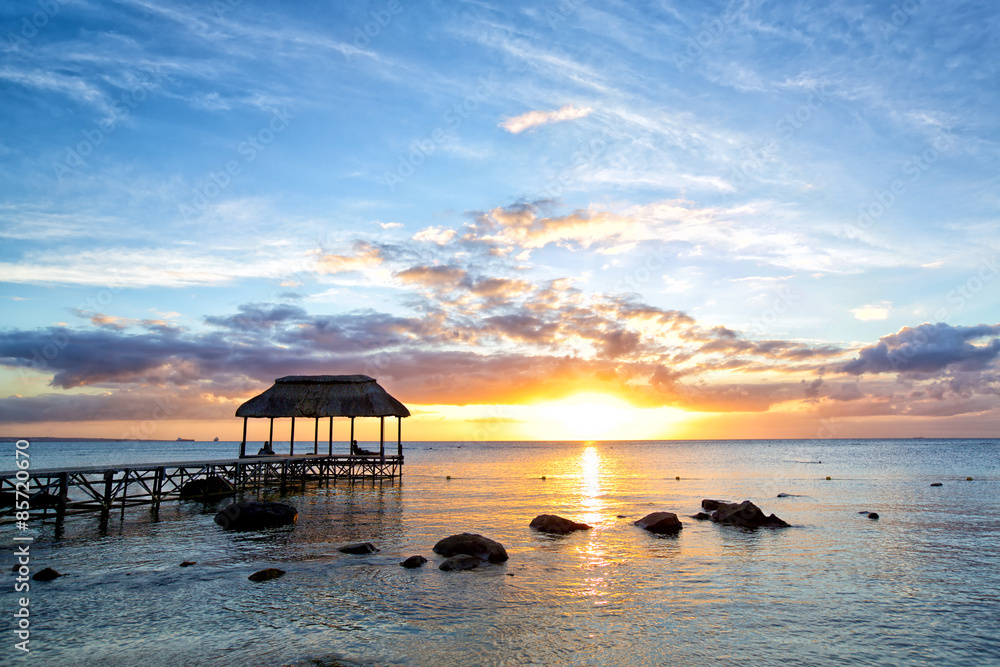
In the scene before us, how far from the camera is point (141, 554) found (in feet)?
62.6

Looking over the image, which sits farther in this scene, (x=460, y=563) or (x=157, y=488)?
(x=157, y=488)

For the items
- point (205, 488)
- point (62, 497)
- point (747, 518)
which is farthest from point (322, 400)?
point (747, 518)

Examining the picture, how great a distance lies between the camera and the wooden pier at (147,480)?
2712 centimetres

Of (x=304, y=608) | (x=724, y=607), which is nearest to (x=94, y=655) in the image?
(x=304, y=608)

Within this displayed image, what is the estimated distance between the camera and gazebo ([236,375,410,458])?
1794 inches

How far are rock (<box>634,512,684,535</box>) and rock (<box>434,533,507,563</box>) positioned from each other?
8.65 m

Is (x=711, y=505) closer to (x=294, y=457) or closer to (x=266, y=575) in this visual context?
(x=266, y=575)

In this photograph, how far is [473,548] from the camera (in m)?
18.6

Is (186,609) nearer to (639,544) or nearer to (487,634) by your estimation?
(487,634)

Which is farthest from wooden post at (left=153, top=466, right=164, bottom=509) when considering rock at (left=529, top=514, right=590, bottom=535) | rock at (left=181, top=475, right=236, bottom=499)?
rock at (left=529, top=514, right=590, bottom=535)

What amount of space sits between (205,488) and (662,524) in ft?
96.3

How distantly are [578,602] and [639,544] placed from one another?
28.4 feet

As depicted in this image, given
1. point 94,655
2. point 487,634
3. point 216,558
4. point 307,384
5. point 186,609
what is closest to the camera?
point 94,655

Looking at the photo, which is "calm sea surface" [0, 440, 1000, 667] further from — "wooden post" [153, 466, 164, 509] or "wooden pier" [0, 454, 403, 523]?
"wooden post" [153, 466, 164, 509]
